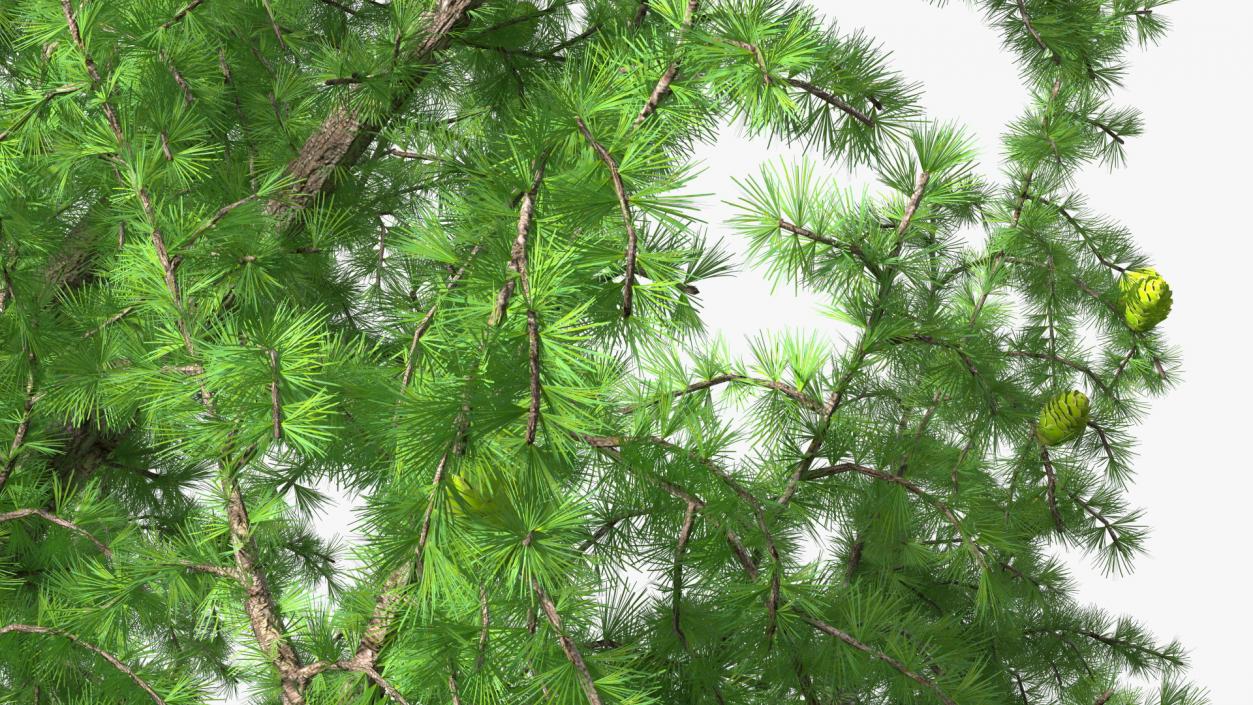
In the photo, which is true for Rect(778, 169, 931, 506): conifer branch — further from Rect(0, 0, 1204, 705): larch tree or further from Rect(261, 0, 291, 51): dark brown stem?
Rect(261, 0, 291, 51): dark brown stem

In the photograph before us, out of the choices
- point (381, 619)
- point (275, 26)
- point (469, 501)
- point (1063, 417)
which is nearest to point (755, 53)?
point (469, 501)

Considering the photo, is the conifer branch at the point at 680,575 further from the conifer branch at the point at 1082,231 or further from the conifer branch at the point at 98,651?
the conifer branch at the point at 1082,231

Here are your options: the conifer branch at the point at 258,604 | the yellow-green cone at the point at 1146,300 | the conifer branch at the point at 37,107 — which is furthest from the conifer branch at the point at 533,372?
the yellow-green cone at the point at 1146,300

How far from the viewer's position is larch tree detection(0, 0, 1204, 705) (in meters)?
0.59

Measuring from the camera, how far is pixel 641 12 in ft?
2.99

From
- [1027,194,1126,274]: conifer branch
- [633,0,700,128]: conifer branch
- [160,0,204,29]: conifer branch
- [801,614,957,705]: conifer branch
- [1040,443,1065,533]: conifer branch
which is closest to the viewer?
[633,0,700,128]: conifer branch

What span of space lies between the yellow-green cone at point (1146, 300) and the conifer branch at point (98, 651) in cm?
86

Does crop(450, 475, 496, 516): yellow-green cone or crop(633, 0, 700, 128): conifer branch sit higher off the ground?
crop(633, 0, 700, 128): conifer branch

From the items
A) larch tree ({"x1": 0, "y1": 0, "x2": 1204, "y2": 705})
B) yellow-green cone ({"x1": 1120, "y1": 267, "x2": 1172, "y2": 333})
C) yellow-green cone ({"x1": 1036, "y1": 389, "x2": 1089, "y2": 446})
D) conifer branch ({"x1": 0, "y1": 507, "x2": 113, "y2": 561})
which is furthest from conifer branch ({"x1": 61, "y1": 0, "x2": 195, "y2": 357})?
yellow-green cone ({"x1": 1120, "y1": 267, "x2": 1172, "y2": 333})

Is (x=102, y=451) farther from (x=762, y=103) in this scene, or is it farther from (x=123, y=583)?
(x=762, y=103)

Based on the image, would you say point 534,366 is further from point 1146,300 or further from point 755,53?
point 1146,300

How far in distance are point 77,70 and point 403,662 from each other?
484 mm

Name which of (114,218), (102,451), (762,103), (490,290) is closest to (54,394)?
(114,218)

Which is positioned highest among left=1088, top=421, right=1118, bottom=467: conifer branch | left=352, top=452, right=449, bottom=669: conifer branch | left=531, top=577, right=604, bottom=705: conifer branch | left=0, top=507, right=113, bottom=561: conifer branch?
left=1088, top=421, right=1118, bottom=467: conifer branch
